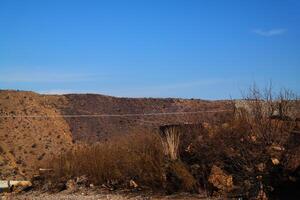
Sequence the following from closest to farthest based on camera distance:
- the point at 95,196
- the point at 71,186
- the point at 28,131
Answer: the point at 95,196
the point at 71,186
the point at 28,131

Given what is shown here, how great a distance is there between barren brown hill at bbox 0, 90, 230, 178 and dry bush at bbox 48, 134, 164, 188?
21.6 metres

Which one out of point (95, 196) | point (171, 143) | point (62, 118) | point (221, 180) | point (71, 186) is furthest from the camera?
point (62, 118)

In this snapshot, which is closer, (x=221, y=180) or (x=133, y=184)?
(x=221, y=180)

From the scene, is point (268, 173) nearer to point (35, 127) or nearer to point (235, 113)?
point (235, 113)

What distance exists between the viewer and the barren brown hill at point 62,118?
46.5 meters

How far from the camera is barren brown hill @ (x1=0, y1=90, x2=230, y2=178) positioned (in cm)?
4648

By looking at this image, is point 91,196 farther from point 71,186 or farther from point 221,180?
point 221,180

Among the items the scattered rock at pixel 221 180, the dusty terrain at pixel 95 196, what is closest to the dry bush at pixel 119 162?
the dusty terrain at pixel 95 196

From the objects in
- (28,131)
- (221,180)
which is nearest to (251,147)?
(221,180)

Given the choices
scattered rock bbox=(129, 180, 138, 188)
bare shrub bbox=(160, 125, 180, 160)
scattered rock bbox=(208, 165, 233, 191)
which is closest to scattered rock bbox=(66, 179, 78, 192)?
scattered rock bbox=(129, 180, 138, 188)

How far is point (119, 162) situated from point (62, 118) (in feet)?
131

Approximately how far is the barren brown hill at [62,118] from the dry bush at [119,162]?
21.6 meters

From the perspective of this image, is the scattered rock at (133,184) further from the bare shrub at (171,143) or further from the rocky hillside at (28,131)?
the rocky hillside at (28,131)

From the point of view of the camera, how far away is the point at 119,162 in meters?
17.0
